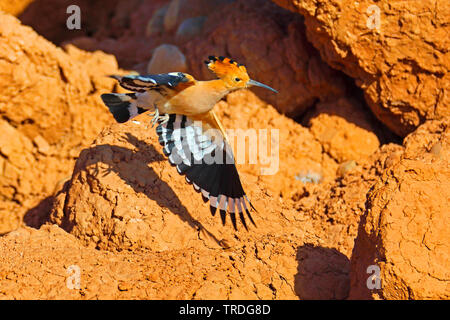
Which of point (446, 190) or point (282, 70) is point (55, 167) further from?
point (446, 190)

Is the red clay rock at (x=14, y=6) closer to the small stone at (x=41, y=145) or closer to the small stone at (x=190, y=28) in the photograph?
the small stone at (x=190, y=28)

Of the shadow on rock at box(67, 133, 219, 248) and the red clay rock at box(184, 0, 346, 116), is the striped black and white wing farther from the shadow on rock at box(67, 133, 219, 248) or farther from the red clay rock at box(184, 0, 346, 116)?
the red clay rock at box(184, 0, 346, 116)

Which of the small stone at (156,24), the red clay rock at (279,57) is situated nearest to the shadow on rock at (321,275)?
the red clay rock at (279,57)

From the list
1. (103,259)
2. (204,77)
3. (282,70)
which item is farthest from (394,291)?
(204,77)

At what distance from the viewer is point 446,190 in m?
2.88

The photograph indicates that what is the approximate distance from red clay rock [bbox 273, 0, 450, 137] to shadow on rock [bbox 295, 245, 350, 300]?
2.11 m

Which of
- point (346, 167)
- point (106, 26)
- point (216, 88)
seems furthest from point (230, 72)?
point (106, 26)

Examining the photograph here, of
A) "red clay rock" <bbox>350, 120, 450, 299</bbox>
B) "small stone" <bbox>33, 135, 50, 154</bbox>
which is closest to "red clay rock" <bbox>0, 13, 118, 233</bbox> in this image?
"small stone" <bbox>33, 135, 50, 154</bbox>

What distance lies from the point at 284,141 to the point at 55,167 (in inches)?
91.8

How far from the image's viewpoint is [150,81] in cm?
350

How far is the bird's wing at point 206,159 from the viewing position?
3.91 m

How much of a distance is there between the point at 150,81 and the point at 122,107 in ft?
1.97

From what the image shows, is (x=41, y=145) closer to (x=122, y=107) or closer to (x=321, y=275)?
(x=122, y=107)

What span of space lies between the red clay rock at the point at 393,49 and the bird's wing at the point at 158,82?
1.68m
